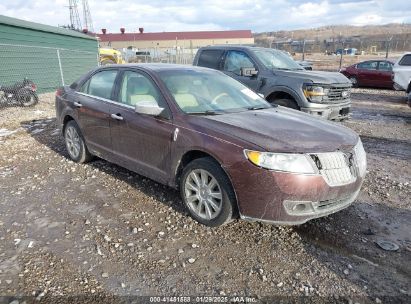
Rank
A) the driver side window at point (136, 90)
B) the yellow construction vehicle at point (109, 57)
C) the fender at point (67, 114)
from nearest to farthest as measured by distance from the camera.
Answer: the driver side window at point (136, 90)
the fender at point (67, 114)
the yellow construction vehicle at point (109, 57)

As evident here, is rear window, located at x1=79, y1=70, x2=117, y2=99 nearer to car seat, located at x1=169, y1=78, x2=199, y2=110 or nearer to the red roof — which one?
car seat, located at x1=169, y1=78, x2=199, y2=110

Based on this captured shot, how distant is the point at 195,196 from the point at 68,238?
53.5 inches

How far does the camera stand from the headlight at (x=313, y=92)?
7273mm

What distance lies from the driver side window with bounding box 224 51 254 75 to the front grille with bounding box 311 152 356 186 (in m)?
5.08

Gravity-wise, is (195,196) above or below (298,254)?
above

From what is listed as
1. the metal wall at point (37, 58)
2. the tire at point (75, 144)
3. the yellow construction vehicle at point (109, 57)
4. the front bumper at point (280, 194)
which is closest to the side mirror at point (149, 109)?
the front bumper at point (280, 194)

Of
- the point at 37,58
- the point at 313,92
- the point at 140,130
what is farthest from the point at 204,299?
the point at 37,58

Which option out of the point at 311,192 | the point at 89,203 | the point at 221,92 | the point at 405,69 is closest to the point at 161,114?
the point at 221,92

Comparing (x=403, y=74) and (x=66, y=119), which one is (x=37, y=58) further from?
(x=403, y=74)

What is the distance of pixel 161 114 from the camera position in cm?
416

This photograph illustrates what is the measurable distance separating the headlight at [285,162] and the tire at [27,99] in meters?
10.8

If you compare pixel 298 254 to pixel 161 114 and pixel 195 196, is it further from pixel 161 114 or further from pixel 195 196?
pixel 161 114

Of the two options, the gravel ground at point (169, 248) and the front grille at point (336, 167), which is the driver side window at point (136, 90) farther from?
the front grille at point (336, 167)

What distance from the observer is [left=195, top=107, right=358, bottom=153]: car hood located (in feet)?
11.1
